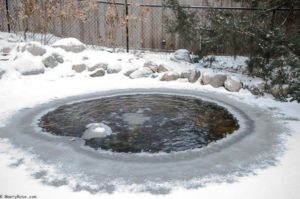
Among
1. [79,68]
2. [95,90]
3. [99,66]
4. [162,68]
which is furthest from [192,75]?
[79,68]

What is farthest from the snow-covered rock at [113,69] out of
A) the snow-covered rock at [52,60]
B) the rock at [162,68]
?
the snow-covered rock at [52,60]

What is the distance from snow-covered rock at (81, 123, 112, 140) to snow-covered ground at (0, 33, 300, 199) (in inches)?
35.8

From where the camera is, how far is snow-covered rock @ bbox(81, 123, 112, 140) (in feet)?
17.6

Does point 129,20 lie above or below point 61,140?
above

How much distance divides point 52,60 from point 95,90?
85.5 inches

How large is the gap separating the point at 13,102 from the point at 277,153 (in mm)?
4858

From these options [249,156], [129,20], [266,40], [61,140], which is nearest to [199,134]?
[249,156]

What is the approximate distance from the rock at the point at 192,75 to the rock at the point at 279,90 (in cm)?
178

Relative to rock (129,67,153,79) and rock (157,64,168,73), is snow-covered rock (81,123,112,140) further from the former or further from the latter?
rock (157,64,168,73)

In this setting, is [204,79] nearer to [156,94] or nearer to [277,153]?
[156,94]

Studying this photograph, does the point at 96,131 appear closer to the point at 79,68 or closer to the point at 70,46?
the point at 79,68

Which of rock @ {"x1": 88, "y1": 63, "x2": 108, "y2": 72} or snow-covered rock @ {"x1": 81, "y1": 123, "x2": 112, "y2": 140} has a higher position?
rock @ {"x1": 88, "y1": 63, "x2": 108, "y2": 72}

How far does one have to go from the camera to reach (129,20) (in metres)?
10.6


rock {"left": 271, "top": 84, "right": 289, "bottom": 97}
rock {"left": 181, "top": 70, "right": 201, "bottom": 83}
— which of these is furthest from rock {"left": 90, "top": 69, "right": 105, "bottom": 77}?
rock {"left": 271, "top": 84, "right": 289, "bottom": 97}
